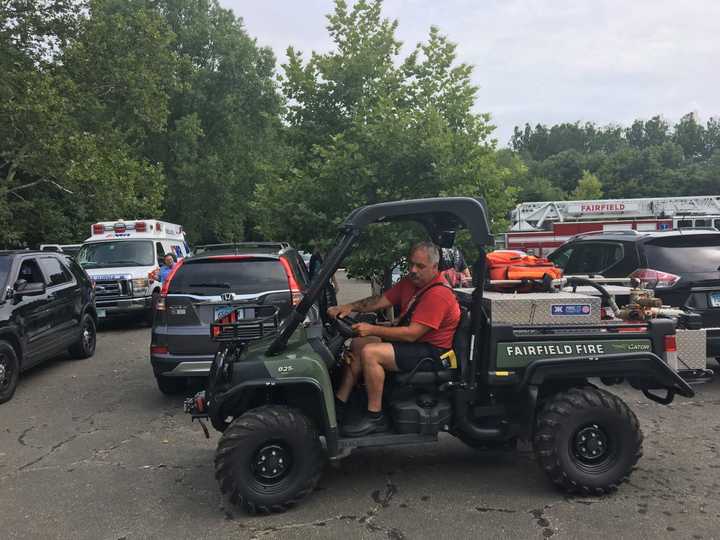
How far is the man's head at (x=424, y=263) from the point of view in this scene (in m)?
4.13

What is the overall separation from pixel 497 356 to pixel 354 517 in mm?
1368

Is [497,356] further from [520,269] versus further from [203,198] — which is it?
[203,198]

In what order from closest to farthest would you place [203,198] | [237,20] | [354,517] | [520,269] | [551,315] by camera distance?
[354,517]
[551,315]
[520,269]
[203,198]
[237,20]

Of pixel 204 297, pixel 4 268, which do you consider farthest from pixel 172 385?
pixel 4 268

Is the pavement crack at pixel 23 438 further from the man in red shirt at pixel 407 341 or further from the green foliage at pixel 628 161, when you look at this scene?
the green foliage at pixel 628 161

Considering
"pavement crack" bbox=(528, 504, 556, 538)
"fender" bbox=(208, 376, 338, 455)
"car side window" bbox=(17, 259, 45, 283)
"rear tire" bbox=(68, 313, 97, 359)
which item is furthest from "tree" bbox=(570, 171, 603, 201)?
"fender" bbox=(208, 376, 338, 455)

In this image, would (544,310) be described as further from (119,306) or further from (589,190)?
(589,190)

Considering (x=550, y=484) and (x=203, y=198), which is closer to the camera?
(x=550, y=484)

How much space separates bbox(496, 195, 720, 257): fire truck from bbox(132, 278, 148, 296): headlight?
1108 cm

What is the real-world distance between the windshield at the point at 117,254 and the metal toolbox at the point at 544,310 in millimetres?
10659

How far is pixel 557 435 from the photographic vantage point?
390 cm

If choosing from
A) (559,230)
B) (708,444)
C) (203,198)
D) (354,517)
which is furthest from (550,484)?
(203,198)

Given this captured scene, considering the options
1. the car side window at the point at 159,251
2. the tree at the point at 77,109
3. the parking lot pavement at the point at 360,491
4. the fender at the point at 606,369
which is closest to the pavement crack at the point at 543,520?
the parking lot pavement at the point at 360,491

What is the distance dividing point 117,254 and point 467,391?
11.2 meters
